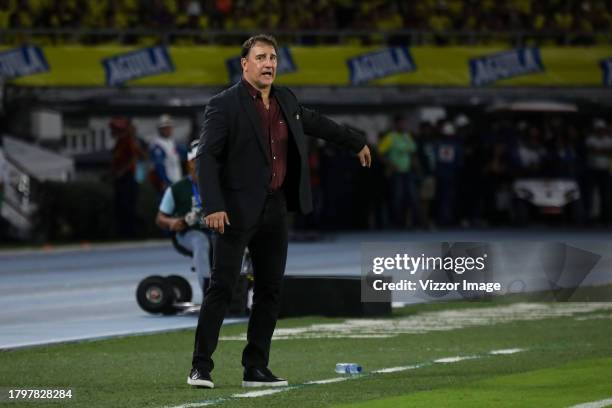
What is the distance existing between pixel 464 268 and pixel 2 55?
20526mm

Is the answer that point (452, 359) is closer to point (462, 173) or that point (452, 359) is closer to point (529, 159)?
point (462, 173)

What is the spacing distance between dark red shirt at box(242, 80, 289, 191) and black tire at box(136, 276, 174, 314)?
6.39m

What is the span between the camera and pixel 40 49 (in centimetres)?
2991

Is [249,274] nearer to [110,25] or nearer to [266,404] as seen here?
[266,404]

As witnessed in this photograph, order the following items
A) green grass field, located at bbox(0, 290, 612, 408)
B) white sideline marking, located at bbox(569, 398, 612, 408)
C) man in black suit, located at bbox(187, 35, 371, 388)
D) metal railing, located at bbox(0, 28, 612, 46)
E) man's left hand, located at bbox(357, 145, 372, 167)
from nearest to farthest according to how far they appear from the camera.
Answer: white sideline marking, located at bbox(569, 398, 612, 408) → green grass field, located at bbox(0, 290, 612, 408) → man in black suit, located at bbox(187, 35, 371, 388) → man's left hand, located at bbox(357, 145, 372, 167) → metal railing, located at bbox(0, 28, 612, 46)

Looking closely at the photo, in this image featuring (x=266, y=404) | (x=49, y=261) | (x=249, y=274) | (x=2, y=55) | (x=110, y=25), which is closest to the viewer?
(x=266, y=404)

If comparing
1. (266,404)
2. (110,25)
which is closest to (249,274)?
(266,404)

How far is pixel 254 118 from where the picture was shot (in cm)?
911

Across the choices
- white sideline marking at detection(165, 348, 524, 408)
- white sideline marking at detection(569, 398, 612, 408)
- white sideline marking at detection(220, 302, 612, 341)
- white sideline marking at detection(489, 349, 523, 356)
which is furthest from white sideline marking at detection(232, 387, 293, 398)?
white sideline marking at detection(220, 302, 612, 341)

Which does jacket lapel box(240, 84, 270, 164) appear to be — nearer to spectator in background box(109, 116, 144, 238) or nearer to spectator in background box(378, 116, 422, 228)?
spectator in background box(109, 116, 144, 238)

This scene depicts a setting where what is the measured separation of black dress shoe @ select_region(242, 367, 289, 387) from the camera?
30.7ft

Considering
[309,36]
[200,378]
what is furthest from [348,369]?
[309,36]

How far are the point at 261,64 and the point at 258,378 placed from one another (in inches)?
69.4

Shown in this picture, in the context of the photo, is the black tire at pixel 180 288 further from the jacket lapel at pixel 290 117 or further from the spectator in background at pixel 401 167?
the spectator in background at pixel 401 167
